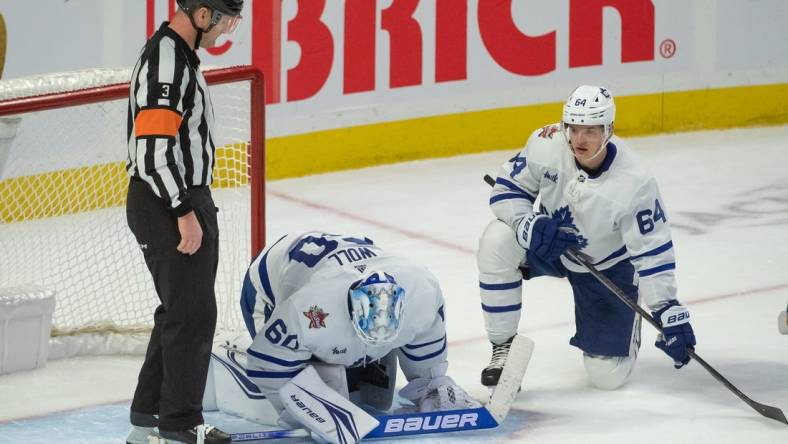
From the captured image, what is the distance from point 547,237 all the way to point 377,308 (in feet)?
1.97

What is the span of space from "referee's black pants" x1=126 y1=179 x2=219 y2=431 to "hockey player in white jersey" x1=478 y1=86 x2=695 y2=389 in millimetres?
A: 922

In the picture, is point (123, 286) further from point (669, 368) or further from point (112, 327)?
point (669, 368)

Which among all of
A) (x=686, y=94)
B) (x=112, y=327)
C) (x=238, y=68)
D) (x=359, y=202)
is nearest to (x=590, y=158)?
(x=238, y=68)

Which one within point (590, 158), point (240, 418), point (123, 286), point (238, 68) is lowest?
point (240, 418)

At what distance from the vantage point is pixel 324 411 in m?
3.46

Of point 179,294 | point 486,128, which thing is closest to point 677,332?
point 179,294

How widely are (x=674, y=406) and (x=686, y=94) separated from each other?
3.39 meters

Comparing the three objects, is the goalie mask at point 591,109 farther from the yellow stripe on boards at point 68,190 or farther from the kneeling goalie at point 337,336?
the yellow stripe on boards at point 68,190

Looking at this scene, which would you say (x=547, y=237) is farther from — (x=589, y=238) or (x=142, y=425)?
(x=142, y=425)

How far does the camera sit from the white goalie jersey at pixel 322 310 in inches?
137

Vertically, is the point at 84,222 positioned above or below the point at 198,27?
below

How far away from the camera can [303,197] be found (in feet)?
20.0

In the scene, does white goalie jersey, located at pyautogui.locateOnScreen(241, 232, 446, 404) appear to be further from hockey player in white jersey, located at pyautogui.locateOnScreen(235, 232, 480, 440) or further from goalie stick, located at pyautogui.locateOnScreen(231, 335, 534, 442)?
goalie stick, located at pyautogui.locateOnScreen(231, 335, 534, 442)

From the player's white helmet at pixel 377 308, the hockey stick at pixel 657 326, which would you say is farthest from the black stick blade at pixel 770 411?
the player's white helmet at pixel 377 308
